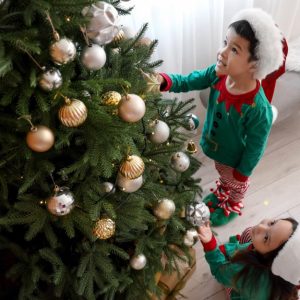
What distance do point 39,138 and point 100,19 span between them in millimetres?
241

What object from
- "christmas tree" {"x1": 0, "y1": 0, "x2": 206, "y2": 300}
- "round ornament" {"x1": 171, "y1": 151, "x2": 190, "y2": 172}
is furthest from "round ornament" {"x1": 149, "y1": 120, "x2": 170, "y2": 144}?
"round ornament" {"x1": 171, "y1": 151, "x2": 190, "y2": 172}

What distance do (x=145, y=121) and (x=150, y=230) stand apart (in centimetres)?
35

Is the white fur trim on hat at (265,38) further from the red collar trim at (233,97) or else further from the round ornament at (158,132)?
the round ornament at (158,132)

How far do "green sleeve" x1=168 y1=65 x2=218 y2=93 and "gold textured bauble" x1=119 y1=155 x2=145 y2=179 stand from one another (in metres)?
0.60

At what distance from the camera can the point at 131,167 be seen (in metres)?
0.81

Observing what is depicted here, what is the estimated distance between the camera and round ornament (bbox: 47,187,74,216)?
787 millimetres

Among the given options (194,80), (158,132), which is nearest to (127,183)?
(158,132)

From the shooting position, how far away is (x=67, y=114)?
67cm

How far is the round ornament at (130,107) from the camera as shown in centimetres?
73

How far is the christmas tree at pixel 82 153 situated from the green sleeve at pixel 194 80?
9.9 inches

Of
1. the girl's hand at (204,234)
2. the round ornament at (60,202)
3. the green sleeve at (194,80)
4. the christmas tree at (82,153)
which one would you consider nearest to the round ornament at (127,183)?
the christmas tree at (82,153)

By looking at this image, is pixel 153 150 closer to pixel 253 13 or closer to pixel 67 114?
pixel 67 114

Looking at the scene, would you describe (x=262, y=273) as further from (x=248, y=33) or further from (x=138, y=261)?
(x=248, y=33)

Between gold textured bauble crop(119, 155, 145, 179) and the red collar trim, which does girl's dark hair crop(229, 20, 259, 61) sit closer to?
the red collar trim
